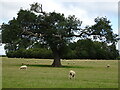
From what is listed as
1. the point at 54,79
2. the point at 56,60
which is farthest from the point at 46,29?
the point at 54,79

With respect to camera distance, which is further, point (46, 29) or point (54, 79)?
point (46, 29)

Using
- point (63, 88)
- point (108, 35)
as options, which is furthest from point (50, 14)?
point (63, 88)

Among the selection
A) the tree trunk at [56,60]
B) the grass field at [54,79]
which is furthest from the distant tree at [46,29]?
the grass field at [54,79]

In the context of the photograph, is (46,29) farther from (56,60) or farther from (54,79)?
(54,79)

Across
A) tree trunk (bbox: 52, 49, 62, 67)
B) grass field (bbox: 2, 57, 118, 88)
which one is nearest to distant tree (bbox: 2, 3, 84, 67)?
tree trunk (bbox: 52, 49, 62, 67)

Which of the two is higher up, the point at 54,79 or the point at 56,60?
the point at 56,60

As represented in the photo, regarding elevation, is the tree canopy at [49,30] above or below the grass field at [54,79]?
above

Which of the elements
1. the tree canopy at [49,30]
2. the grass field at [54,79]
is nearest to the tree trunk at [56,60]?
the tree canopy at [49,30]

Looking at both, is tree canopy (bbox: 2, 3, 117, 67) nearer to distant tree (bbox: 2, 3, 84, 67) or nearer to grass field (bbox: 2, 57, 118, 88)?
distant tree (bbox: 2, 3, 84, 67)

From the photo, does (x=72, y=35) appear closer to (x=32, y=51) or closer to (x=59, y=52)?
(x=59, y=52)

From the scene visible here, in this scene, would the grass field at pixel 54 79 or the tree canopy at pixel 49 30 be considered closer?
the grass field at pixel 54 79

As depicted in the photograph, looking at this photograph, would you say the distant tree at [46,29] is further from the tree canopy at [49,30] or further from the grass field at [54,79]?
the grass field at [54,79]

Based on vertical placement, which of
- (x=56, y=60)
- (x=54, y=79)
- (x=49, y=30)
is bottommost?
(x=54, y=79)

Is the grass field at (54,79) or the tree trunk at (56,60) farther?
the tree trunk at (56,60)
